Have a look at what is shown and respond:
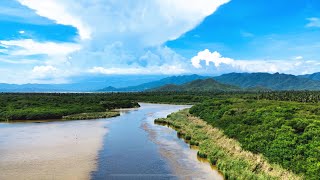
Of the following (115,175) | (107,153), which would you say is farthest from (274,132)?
(107,153)

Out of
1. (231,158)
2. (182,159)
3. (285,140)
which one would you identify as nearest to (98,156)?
(182,159)

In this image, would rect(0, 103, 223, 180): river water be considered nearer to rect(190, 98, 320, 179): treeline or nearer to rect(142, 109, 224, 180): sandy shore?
rect(142, 109, 224, 180): sandy shore

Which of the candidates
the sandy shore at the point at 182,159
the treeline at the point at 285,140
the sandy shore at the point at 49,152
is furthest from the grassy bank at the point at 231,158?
the sandy shore at the point at 49,152

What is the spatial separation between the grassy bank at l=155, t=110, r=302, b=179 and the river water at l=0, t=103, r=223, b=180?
131 centimetres

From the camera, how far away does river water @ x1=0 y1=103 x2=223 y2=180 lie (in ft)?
103

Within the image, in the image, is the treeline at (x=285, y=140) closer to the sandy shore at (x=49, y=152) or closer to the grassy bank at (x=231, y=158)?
the grassy bank at (x=231, y=158)

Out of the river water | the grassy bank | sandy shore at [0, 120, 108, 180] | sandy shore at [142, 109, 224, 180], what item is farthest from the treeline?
sandy shore at [0, 120, 108, 180]

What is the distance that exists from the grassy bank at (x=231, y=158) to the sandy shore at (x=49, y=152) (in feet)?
43.9

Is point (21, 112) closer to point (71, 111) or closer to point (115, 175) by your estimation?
point (71, 111)

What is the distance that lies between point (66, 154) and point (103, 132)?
63.3ft

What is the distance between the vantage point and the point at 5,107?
95.1 m

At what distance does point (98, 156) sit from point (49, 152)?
7.14m

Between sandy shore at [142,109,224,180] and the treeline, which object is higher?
the treeline

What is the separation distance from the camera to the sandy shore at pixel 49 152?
31.8m
